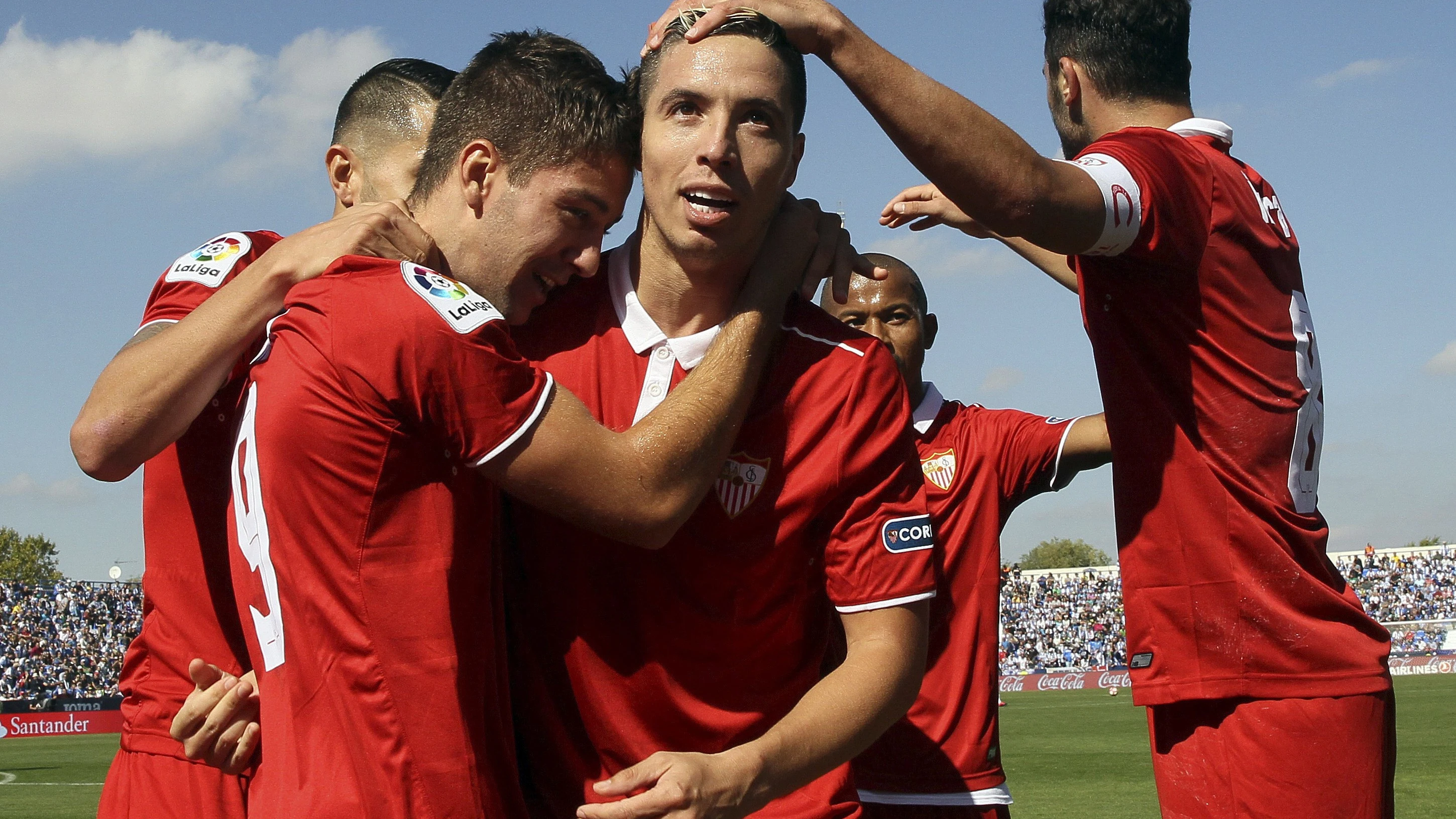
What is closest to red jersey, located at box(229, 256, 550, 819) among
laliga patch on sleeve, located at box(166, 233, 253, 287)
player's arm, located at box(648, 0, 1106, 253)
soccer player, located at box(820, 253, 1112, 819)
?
laliga patch on sleeve, located at box(166, 233, 253, 287)

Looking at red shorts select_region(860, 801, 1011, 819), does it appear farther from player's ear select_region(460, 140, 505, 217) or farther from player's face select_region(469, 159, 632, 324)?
player's ear select_region(460, 140, 505, 217)

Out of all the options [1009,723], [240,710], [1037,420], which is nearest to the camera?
[240,710]

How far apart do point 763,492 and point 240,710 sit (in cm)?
126

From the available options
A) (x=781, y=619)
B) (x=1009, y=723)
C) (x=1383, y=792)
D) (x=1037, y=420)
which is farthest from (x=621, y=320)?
(x=1009, y=723)

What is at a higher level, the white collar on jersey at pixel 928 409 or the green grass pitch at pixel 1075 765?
the white collar on jersey at pixel 928 409

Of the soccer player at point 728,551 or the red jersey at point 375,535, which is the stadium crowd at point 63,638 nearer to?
the soccer player at point 728,551

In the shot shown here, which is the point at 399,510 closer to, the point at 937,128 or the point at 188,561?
the point at 188,561

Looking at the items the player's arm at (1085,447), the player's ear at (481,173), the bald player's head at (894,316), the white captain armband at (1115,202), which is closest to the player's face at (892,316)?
the bald player's head at (894,316)

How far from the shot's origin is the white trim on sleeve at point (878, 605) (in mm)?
2906

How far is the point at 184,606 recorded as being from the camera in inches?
131

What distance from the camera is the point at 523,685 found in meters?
2.96

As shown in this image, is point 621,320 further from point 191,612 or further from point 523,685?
point 191,612

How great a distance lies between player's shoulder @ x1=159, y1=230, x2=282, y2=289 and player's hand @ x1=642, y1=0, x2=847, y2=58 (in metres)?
1.22

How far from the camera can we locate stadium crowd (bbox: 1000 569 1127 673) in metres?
48.8
